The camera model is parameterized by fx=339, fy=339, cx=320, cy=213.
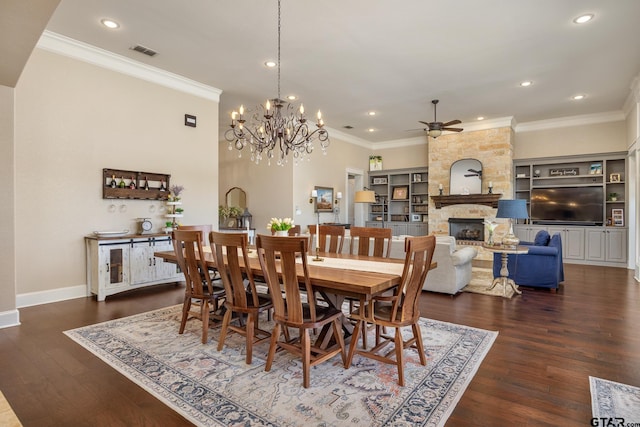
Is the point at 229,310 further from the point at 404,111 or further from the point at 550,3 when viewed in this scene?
the point at 404,111

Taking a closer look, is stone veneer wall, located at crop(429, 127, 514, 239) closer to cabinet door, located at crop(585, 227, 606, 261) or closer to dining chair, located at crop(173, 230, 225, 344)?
cabinet door, located at crop(585, 227, 606, 261)

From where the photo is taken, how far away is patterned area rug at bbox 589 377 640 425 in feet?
6.44

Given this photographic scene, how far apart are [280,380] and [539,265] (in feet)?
14.5

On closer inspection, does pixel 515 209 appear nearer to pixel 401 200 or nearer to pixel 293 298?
pixel 293 298

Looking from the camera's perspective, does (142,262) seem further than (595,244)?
No

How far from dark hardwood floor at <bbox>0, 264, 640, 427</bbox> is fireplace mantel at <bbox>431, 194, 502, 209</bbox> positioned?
352 cm

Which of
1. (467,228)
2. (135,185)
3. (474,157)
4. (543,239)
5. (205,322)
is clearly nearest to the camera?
(205,322)

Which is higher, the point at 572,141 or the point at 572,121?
the point at 572,121

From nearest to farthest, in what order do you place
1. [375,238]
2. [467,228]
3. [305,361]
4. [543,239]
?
[305,361] → [375,238] → [543,239] → [467,228]

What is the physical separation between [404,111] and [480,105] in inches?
57.9

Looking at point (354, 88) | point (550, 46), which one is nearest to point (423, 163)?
point (354, 88)

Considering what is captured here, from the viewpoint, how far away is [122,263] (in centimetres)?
445

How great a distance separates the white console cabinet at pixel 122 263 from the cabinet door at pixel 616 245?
862cm

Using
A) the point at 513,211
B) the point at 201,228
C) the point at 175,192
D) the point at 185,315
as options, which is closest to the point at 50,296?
the point at 201,228
